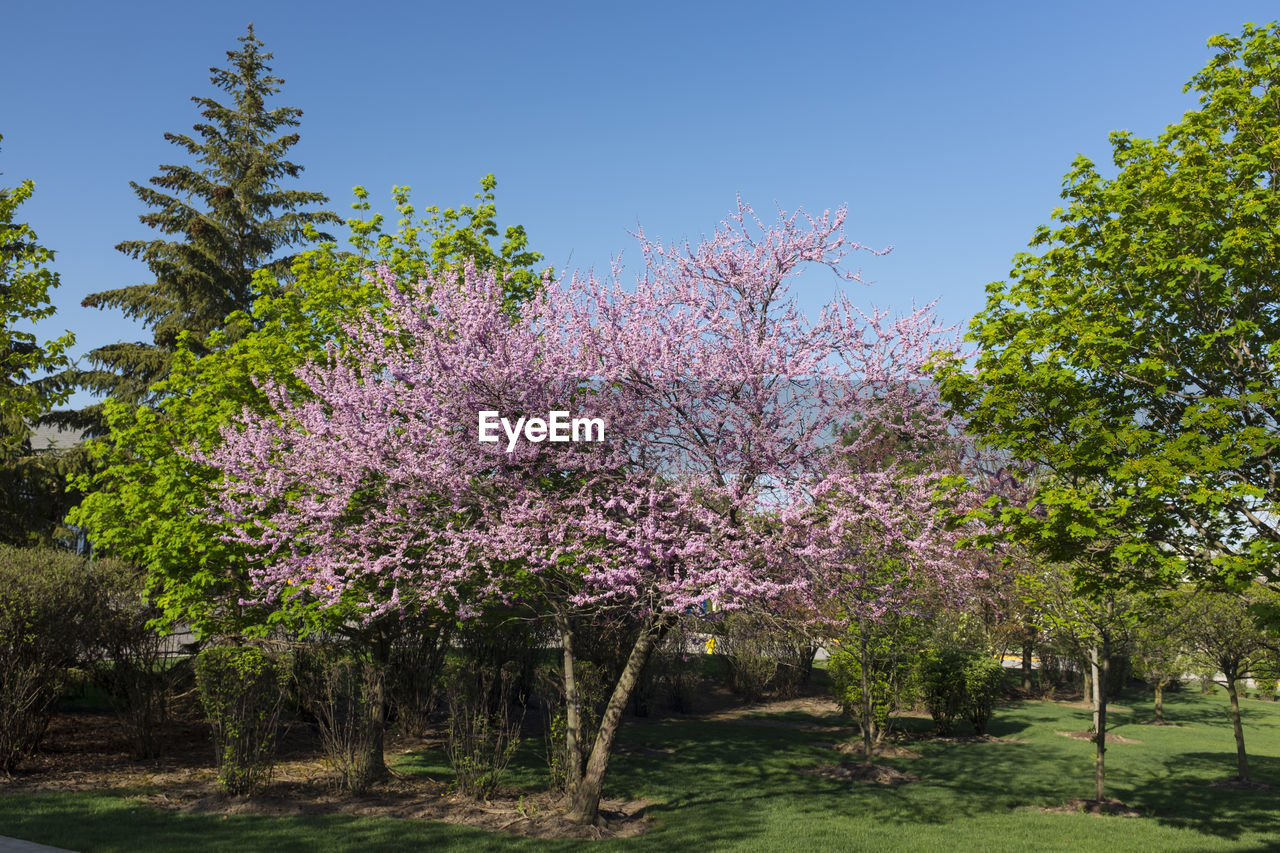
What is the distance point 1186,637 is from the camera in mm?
18500

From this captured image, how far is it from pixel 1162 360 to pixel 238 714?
495 inches

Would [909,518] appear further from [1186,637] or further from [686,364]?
[1186,637]

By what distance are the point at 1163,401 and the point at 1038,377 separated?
6.15 feet

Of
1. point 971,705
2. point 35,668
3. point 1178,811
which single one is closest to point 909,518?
point 1178,811

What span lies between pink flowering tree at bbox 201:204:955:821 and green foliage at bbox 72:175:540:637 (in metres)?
1.56

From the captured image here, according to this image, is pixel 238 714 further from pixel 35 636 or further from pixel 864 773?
pixel 864 773

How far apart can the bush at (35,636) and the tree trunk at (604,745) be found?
7.86 meters

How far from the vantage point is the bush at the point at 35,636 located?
11750 millimetres

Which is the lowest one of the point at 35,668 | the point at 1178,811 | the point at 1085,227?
the point at 1178,811

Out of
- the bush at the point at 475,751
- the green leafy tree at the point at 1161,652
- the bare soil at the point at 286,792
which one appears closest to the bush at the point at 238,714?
the bare soil at the point at 286,792

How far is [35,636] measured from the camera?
1193 centimetres

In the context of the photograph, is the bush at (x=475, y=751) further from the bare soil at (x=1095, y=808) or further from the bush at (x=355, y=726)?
the bare soil at (x=1095, y=808)

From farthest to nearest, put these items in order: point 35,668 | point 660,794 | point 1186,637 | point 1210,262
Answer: point 1186,637
point 660,794
point 35,668
point 1210,262

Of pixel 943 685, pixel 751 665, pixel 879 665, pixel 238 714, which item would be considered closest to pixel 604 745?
pixel 238 714
